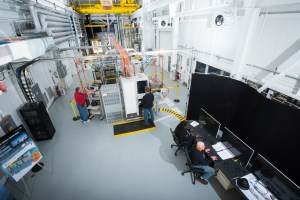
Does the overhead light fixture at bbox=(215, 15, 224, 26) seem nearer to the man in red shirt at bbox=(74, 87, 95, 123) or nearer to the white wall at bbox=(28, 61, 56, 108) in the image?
the man in red shirt at bbox=(74, 87, 95, 123)

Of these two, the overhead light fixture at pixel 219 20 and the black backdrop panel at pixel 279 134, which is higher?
the overhead light fixture at pixel 219 20

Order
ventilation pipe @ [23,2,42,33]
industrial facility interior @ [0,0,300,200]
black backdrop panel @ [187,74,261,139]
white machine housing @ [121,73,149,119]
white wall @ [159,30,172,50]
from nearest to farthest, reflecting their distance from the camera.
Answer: industrial facility interior @ [0,0,300,200] < black backdrop panel @ [187,74,261,139] < ventilation pipe @ [23,2,42,33] < white machine housing @ [121,73,149,119] < white wall @ [159,30,172,50]

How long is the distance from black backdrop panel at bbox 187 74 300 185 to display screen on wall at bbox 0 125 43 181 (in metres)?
5.50

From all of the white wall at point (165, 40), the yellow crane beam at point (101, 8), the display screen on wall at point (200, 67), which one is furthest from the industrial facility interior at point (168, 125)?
the yellow crane beam at point (101, 8)

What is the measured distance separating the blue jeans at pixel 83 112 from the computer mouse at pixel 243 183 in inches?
238

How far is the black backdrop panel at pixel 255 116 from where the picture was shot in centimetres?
321

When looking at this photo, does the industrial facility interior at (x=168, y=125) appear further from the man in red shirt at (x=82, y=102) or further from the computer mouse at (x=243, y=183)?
the man in red shirt at (x=82, y=102)

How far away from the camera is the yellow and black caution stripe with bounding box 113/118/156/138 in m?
6.21

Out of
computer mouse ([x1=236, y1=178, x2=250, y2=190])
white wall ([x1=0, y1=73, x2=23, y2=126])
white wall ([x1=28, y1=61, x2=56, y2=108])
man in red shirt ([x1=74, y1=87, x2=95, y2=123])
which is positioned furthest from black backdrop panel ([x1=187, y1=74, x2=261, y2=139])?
white wall ([x1=28, y1=61, x2=56, y2=108])

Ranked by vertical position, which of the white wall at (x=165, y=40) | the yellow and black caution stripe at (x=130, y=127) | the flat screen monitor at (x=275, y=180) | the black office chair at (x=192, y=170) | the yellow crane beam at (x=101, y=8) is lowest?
the yellow and black caution stripe at (x=130, y=127)

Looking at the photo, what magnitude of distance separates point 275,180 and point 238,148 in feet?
3.13

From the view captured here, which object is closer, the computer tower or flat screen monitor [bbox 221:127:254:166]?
flat screen monitor [bbox 221:127:254:166]

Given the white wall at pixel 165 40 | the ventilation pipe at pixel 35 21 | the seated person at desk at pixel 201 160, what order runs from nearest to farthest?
1. the seated person at desk at pixel 201 160
2. the ventilation pipe at pixel 35 21
3. the white wall at pixel 165 40

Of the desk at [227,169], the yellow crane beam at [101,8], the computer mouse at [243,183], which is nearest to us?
the computer mouse at [243,183]
